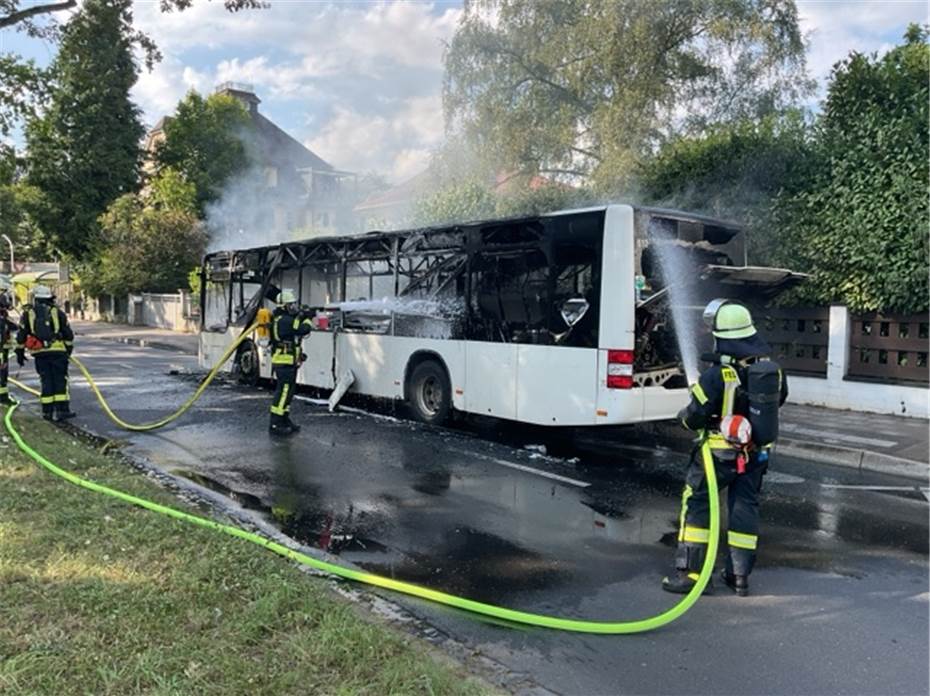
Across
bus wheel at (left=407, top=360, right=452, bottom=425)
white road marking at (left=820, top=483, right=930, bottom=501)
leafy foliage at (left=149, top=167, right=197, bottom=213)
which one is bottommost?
white road marking at (left=820, top=483, right=930, bottom=501)

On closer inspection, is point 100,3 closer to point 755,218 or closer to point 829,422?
point 755,218

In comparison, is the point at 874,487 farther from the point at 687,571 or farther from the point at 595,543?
the point at 687,571

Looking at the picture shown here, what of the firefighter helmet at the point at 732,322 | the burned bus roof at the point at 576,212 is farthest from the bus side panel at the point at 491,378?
the firefighter helmet at the point at 732,322

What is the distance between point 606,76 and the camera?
17.2 meters

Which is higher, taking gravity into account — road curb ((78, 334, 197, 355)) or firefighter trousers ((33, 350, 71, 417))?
firefighter trousers ((33, 350, 71, 417))

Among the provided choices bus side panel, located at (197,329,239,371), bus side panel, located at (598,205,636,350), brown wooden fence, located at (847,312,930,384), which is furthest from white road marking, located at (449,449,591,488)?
bus side panel, located at (197,329,239,371)

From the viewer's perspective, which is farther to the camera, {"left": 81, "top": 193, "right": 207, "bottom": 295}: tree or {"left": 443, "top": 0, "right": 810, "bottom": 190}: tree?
{"left": 81, "top": 193, "right": 207, "bottom": 295}: tree

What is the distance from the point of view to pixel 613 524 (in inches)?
220

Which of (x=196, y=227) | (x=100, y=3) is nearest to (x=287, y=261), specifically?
(x=100, y=3)

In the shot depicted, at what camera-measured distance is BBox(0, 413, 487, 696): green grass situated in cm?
284

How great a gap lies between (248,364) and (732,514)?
10.7 metres

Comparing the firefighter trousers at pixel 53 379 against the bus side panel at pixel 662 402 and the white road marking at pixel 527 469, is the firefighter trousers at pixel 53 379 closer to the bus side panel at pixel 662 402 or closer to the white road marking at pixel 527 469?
the white road marking at pixel 527 469

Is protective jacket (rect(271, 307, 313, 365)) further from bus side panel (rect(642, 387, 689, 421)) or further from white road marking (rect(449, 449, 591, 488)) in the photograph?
bus side panel (rect(642, 387, 689, 421))

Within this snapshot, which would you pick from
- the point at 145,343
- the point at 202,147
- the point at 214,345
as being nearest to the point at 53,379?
the point at 214,345
